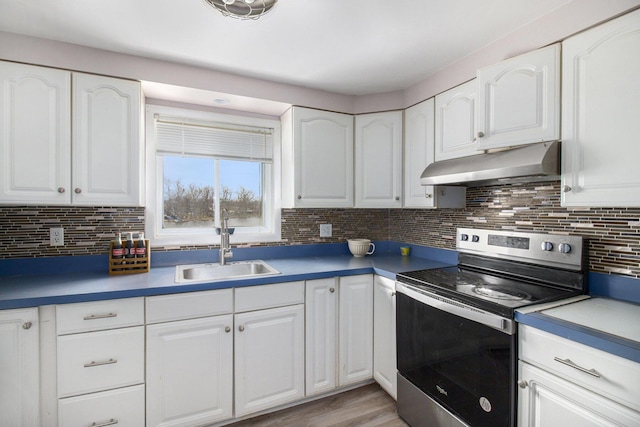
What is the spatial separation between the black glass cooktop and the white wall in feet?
3.87

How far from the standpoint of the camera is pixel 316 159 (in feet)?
7.78

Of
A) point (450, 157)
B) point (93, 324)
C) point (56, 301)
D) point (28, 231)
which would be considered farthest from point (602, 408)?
point (28, 231)

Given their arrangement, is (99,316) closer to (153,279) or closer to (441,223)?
(153,279)

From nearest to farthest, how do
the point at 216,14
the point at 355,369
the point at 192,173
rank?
the point at 216,14 → the point at 355,369 → the point at 192,173

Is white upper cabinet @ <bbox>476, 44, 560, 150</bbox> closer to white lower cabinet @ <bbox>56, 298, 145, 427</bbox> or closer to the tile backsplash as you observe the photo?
the tile backsplash

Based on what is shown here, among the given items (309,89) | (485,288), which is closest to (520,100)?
(485,288)

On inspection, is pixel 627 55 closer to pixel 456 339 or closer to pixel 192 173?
pixel 456 339

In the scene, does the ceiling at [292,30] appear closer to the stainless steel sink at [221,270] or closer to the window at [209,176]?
the window at [209,176]

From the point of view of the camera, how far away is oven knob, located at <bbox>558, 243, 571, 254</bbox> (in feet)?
4.91

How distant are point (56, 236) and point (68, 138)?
628 millimetres

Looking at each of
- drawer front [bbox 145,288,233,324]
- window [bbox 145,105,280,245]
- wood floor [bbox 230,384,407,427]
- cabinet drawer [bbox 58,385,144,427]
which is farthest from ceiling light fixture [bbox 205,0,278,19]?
wood floor [bbox 230,384,407,427]

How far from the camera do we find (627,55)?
3.85 feet

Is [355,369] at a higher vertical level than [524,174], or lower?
lower

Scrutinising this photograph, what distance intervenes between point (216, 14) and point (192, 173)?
1.20 metres
